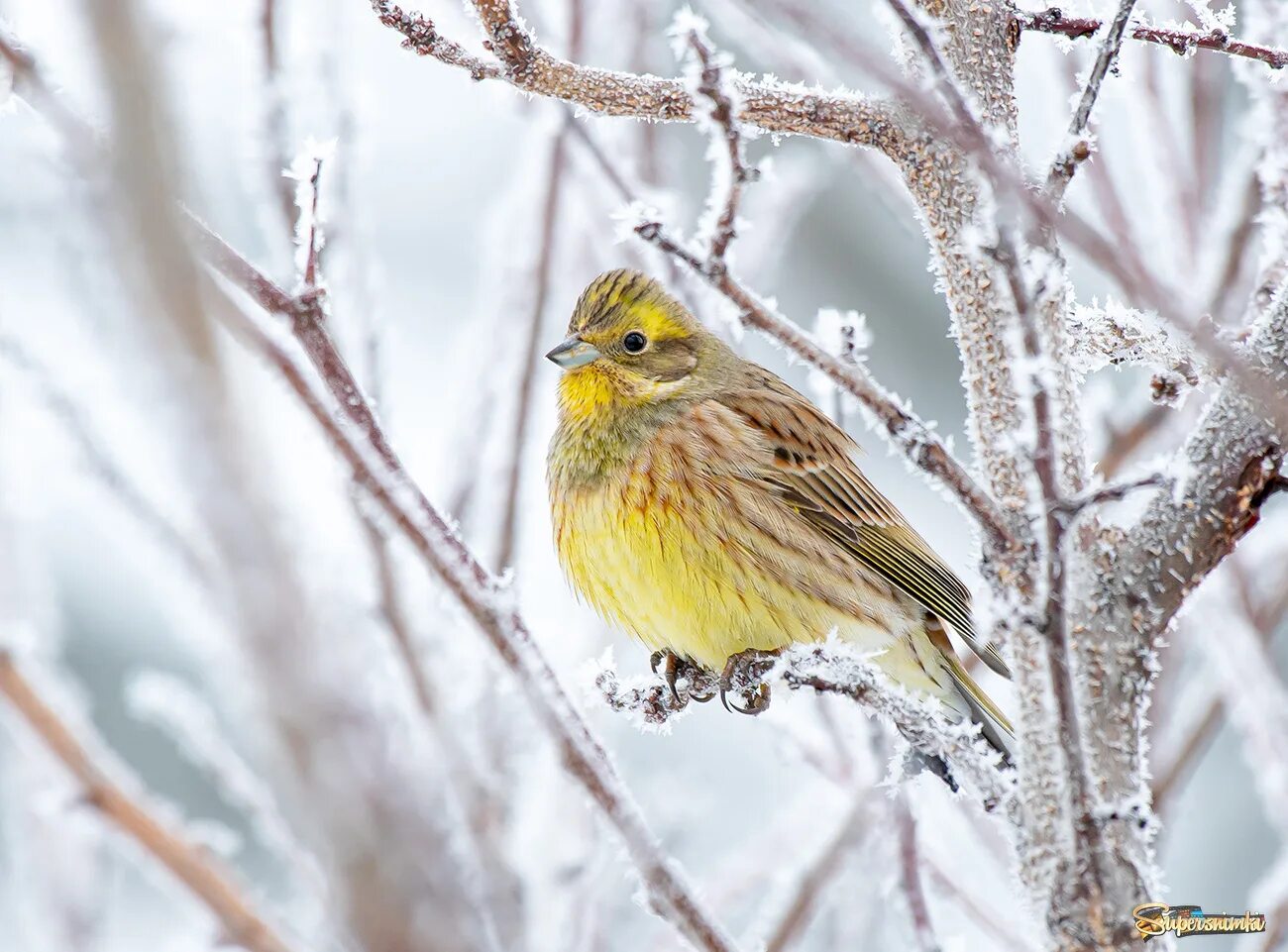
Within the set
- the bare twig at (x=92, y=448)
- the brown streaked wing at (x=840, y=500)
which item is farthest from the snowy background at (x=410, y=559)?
the brown streaked wing at (x=840, y=500)

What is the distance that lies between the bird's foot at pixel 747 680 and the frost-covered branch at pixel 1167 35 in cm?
166

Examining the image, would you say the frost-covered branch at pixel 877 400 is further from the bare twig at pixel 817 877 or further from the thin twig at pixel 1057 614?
the bare twig at pixel 817 877

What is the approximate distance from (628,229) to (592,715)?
2.19 m

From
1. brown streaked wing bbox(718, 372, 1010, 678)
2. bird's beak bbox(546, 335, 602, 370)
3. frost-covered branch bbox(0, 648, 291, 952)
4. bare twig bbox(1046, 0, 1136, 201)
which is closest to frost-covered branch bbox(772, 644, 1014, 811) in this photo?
bare twig bbox(1046, 0, 1136, 201)

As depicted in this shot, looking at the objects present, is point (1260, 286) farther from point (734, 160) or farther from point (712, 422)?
point (712, 422)

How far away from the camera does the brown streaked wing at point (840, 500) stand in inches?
178

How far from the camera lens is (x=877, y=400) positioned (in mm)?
2025

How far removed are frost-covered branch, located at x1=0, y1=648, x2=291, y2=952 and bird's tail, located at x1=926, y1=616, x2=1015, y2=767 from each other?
2496 millimetres

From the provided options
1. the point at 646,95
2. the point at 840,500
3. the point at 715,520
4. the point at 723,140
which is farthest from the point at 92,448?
the point at 840,500

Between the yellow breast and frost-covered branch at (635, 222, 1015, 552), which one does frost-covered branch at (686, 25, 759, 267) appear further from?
the yellow breast

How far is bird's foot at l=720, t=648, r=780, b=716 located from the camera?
142 inches

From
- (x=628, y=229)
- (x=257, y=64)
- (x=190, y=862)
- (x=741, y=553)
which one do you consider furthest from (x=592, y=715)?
(x=628, y=229)

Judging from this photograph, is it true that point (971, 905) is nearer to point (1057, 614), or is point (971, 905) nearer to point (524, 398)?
point (524, 398)

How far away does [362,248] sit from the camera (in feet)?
12.3
